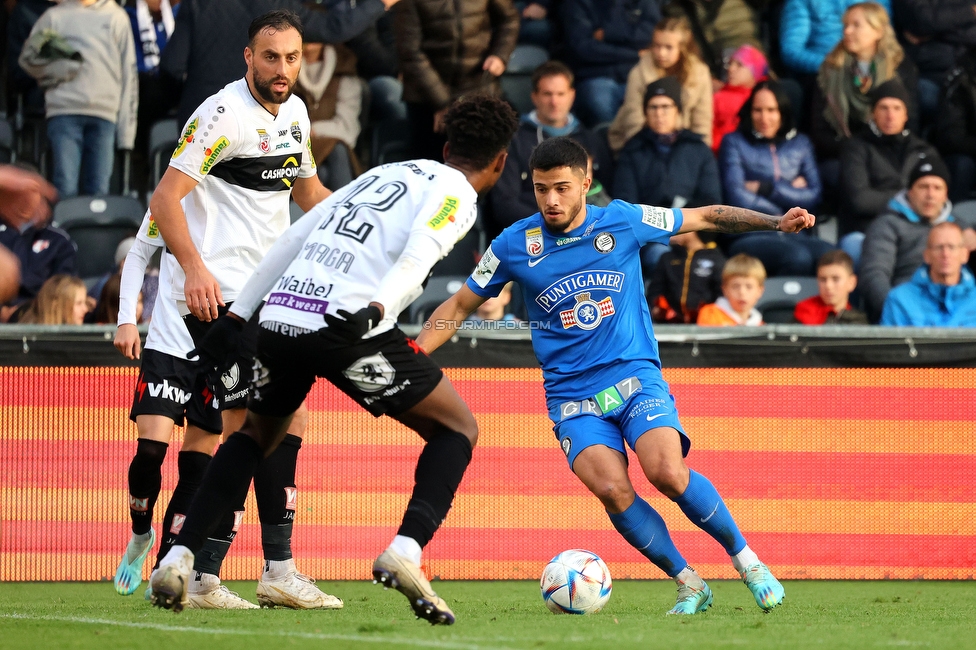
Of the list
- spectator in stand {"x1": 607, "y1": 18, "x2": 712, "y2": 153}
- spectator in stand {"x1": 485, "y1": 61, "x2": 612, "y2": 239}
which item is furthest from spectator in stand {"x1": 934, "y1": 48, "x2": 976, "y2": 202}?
spectator in stand {"x1": 485, "y1": 61, "x2": 612, "y2": 239}

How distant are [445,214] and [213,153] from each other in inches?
65.2

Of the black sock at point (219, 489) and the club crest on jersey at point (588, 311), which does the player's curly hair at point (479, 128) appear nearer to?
the club crest on jersey at point (588, 311)

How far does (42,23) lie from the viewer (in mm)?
11117

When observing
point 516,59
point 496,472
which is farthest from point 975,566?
point 516,59

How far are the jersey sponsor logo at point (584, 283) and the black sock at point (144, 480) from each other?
83.2 inches

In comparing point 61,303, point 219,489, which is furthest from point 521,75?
point 219,489

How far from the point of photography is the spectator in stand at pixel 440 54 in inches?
441

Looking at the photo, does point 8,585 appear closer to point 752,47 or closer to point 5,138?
point 5,138

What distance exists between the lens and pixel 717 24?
12.7 m

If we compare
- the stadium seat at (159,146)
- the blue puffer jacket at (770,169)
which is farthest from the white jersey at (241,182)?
the blue puffer jacket at (770,169)

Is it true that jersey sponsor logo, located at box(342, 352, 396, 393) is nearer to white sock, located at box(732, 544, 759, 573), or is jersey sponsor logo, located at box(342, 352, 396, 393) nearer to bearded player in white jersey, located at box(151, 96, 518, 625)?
bearded player in white jersey, located at box(151, 96, 518, 625)

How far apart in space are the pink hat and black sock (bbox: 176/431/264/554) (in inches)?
321

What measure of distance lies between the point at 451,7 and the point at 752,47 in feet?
9.74

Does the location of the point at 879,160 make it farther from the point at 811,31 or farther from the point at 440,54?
the point at 440,54
